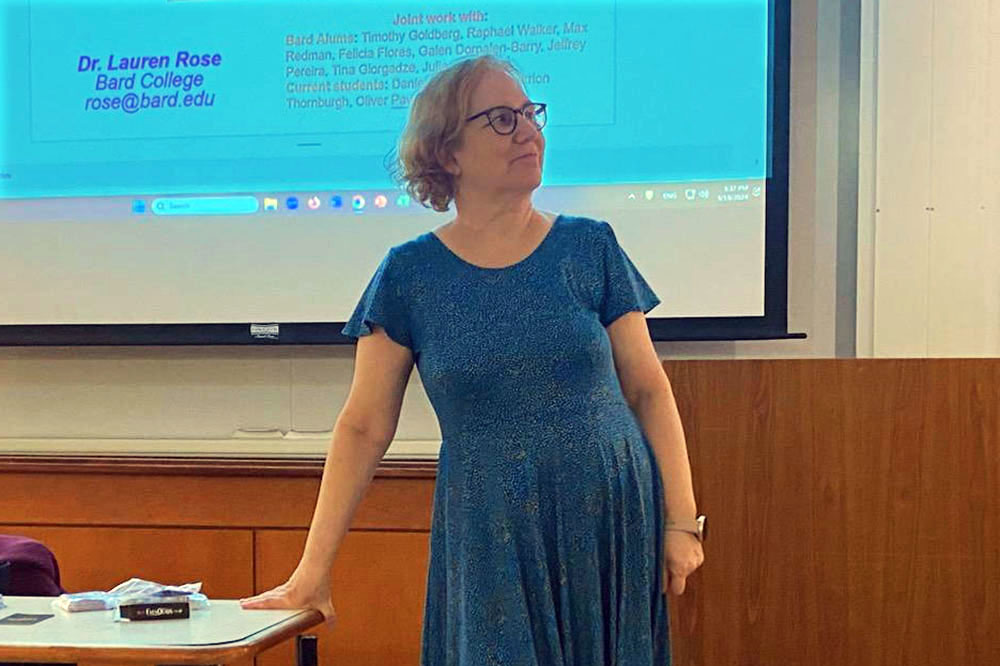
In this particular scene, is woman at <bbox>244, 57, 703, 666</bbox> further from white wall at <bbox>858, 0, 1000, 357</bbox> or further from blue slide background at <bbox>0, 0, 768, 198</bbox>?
white wall at <bbox>858, 0, 1000, 357</bbox>

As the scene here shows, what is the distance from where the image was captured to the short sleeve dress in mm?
1407

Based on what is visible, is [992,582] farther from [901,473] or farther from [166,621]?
[166,621]

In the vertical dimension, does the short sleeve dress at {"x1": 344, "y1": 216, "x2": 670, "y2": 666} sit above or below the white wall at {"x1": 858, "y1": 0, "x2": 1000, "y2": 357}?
below

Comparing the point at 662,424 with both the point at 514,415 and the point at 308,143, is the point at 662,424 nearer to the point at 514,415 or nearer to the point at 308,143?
the point at 514,415

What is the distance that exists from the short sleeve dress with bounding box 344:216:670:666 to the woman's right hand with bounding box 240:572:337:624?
0.16 meters

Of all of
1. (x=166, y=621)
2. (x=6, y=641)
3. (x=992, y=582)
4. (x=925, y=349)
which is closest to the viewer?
(x=6, y=641)

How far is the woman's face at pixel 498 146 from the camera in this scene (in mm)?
1527

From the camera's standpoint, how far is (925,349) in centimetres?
265

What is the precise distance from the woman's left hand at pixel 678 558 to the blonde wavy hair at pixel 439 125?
1.86 ft

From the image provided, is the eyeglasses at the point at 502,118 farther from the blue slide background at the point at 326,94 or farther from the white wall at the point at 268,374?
the white wall at the point at 268,374

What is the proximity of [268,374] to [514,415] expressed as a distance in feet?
5.28

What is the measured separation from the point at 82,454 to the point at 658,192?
1.57 metres

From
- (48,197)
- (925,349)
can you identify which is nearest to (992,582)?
(925,349)

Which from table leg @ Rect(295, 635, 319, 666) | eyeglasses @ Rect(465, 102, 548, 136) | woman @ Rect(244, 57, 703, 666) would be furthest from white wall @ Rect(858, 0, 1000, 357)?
table leg @ Rect(295, 635, 319, 666)
